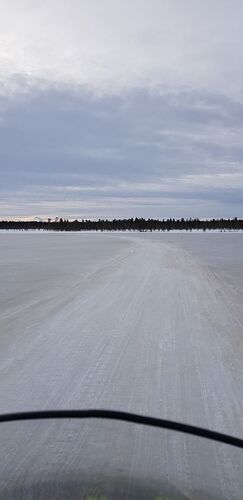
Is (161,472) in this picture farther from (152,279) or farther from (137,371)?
(152,279)

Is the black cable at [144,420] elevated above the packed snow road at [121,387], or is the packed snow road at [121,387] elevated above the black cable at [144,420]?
the black cable at [144,420]

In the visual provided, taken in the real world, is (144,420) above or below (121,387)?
above

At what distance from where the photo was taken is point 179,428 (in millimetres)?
1605

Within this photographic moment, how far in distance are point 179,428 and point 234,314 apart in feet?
11.5

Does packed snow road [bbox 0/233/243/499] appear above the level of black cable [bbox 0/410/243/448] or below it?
below

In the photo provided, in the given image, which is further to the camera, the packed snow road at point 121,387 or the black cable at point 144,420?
the packed snow road at point 121,387

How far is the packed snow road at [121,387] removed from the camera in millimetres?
1751

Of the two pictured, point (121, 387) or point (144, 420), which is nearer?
point (144, 420)

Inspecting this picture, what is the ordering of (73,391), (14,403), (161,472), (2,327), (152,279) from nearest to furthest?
(161,472), (14,403), (73,391), (2,327), (152,279)

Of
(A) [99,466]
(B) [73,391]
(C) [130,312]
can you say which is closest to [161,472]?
(A) [99,466]

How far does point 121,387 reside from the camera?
2.78 meters

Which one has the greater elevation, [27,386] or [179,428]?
[179,428]

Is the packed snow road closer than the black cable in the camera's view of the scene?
No

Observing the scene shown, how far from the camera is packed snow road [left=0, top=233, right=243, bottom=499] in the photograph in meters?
1.75
